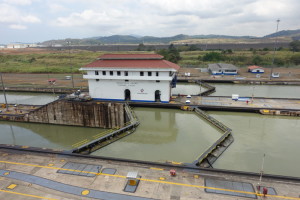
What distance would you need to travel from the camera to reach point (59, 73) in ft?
197

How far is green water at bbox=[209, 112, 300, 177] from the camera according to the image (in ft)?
51.7

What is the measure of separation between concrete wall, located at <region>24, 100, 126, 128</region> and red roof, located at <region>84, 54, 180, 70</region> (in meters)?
5.88

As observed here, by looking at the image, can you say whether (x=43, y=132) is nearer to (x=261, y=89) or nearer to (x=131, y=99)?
(x=131, y=99)

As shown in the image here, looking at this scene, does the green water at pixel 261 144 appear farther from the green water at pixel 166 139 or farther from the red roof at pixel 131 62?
the red roof at pixel 131 62

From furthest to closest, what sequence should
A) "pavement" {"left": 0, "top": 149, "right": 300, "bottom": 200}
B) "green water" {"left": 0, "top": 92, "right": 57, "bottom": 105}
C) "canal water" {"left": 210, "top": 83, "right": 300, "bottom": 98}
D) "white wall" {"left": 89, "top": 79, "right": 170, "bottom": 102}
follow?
1. "canal water" {"left": 210, "top": 83, "right": 300, "bottom": 98}
2. "green water" {"left": 0, "top": 92, "right": 57, "bottom": 105}
3. "white wall" {"left": 89, "top": 79, "right": 170, "bottom": 102}
4. "pavement" {"left": 0, "top": 149, "right": 300, "bottom": 200}

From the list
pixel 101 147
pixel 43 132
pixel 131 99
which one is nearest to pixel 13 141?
pixel 43 132

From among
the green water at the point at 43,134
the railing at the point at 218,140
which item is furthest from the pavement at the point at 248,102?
the green water at the point at 43,134

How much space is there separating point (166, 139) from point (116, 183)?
947 cm

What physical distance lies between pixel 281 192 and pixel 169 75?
18429 mm

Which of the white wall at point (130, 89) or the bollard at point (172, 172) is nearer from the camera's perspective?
the bollard at point (172, 172)

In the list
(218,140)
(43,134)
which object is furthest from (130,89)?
(218,140)

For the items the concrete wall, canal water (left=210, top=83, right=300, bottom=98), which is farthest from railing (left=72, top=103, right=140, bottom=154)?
canal water (left=210, top=83, right=300, bottom=98)

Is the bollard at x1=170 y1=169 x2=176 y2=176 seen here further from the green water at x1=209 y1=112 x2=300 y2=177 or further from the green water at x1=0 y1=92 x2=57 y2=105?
the green water at x1=0 y1=92 x2=57 y2=105

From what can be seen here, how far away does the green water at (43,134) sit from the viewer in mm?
21953
